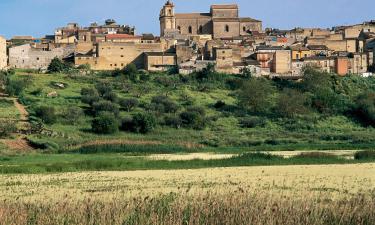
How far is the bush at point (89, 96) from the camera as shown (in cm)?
5525

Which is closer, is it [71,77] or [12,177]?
[12,177]

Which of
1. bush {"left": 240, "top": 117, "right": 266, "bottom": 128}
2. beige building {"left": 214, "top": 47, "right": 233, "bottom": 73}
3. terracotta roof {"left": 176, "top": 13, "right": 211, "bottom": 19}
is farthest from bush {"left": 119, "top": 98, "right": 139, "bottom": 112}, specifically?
terracotta roof {"left": 176, "top": 13, "right": 211, "bottom": 19}

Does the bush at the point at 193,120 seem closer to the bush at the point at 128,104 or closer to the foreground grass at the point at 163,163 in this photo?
the bush at the point at 128,104

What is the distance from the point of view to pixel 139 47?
245ft

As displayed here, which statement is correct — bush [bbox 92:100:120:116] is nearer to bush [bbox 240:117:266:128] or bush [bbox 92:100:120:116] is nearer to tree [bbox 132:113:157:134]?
tree [bbox 132:113:157:134]

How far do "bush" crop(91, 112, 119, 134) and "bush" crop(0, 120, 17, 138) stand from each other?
17.3 ft

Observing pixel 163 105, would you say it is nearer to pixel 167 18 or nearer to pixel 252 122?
pixel 252 122

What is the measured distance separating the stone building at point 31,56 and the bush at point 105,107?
850 inches

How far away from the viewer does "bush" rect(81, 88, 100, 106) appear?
181ft

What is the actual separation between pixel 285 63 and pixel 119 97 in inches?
828

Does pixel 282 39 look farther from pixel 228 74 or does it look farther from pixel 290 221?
pixel 290 221

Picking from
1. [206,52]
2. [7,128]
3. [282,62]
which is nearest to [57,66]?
[206,52]

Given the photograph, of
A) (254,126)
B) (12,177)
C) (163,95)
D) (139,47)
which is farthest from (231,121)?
(12,177)

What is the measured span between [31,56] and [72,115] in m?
25.1
